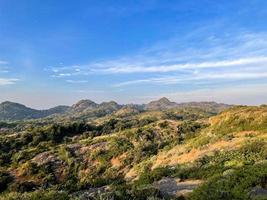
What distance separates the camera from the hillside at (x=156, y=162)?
1469 centimetres

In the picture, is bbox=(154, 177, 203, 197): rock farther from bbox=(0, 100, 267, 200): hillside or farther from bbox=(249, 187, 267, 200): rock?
bbox=(249, 187, 267, 200): rock

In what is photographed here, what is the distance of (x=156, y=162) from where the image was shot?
3825 cm

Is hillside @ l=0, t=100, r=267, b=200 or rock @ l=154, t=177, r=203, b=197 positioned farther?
rock @ l=154, t=177, r=203, b=197

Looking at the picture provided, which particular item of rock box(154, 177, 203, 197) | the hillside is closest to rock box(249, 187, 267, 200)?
the hillside

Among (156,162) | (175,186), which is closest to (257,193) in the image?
(175,186)

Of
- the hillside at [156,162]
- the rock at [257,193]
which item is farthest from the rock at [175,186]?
the rock at [257,193]

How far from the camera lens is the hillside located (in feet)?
48.2

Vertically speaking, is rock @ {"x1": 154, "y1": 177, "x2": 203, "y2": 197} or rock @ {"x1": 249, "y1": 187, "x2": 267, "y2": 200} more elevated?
rock @ {"x1": 249, "y1": 187, "x2": 267, "y2": 200}

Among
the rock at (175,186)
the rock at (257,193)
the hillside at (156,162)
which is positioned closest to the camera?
the rock at (257,193)

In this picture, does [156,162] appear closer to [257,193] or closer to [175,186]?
[175,186]

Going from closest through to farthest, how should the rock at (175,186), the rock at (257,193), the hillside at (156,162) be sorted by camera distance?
the rock at (257,193) < the hillside at (156,162) < the rock at (175,186)

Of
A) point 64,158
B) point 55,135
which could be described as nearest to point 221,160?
point 64,158

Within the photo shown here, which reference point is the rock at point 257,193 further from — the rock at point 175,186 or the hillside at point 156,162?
the rock at point 175,186

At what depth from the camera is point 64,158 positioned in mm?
49375
